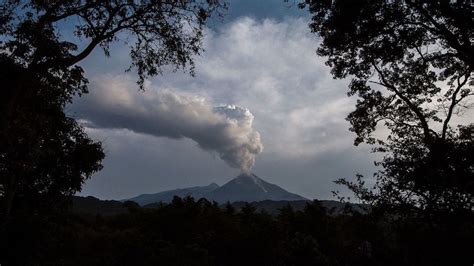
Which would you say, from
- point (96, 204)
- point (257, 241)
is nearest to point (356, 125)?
point (257, 241)

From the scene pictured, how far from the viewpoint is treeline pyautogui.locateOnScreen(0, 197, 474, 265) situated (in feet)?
32.6

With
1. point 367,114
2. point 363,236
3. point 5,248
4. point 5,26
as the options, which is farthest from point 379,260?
point 5,26

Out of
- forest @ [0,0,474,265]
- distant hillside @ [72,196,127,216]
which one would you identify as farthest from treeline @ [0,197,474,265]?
distant hillside @ [72,196,127,216]

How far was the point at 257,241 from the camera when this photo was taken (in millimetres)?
14695

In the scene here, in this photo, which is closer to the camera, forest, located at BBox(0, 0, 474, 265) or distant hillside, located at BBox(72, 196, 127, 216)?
forest, located at BBox(0, 0, 474, 265)

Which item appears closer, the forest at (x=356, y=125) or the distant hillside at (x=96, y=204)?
the forest at (x=356, y=125)

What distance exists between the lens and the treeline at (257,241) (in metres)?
9.92

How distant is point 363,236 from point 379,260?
9.13ft

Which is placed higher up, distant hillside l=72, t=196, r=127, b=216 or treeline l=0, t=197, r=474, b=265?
distant hillside l=72, t=196, r=127, b=216

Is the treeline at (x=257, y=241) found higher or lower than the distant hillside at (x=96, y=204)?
lower

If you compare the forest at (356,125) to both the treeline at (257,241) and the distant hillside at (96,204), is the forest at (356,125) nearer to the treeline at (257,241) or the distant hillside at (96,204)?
the treeline at (257,241)

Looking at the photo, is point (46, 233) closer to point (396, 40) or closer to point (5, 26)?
point (5, 26)

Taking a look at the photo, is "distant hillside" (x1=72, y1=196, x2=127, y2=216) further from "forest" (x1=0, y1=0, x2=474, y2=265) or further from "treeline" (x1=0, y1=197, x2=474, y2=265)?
"forest" (x1=0, y1=0, x2=474, y2=265)

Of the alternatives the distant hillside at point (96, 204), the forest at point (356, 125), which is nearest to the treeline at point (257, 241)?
the forest at point (356, 125)
